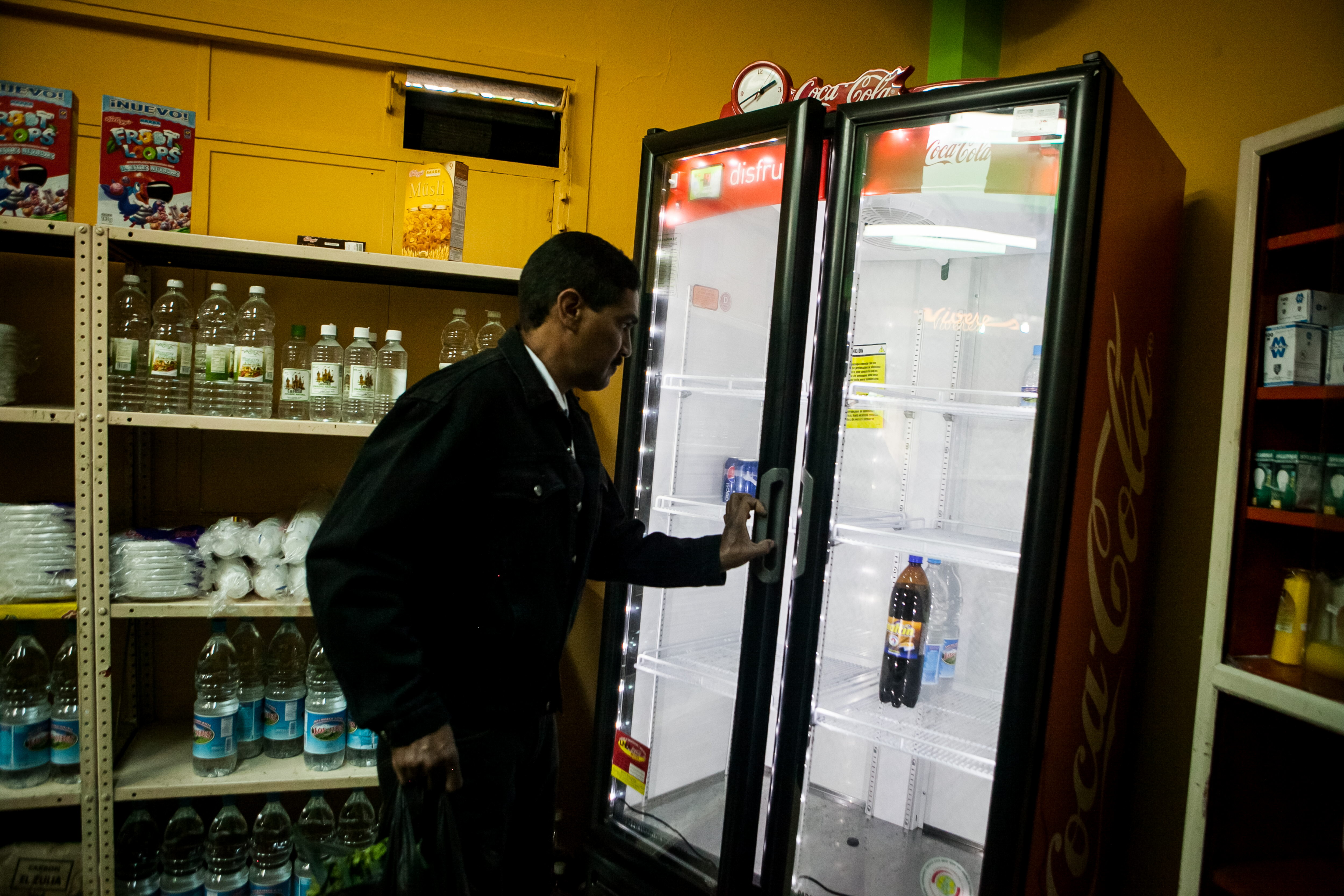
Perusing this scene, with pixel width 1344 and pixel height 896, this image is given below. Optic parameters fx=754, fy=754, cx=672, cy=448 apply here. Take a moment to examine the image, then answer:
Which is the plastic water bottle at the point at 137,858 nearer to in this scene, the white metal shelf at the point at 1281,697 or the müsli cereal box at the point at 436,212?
the müsli cereal box at the point at 436,212

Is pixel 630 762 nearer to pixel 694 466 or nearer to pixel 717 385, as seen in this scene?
pixel 694 466

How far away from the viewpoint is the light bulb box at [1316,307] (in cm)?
170

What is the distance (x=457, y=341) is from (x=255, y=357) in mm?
691

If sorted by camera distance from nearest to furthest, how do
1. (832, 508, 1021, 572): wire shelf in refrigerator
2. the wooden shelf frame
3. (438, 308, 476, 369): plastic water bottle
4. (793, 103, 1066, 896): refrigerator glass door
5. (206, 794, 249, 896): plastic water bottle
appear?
the wooden shelf frame
(832, 508, 1021, 572): wire shelf in refrigerator
(793, 103, 1066, 896): refrigerator glass door
(206, 794, 249, 896): plastic water bottle
(438, 308, 476, 369): plastic water bottle

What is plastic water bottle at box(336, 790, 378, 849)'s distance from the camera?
2.56m

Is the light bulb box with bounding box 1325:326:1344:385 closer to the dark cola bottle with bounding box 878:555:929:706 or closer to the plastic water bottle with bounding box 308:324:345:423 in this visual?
the dark cola bottle with bounding box 878:555:929:706

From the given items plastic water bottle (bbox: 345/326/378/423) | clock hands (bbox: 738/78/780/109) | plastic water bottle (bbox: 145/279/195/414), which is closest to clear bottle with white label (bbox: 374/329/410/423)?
plastic water bottle (bbox: 345/326/378/423)

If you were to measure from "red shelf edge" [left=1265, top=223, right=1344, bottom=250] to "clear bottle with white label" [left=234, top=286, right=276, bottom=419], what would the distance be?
261 cm

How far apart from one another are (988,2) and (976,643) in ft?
8.31

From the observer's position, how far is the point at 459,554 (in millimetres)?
1572

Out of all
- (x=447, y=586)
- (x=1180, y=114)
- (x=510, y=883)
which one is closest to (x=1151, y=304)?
(x=1180, y=114)

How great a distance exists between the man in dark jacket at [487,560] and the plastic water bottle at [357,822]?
1.01 meters

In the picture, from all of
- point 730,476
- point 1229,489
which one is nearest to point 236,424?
point 730,476

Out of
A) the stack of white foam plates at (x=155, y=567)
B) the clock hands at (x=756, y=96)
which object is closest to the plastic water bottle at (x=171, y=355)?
the stack of white foam plates at (x=155, y=567)
